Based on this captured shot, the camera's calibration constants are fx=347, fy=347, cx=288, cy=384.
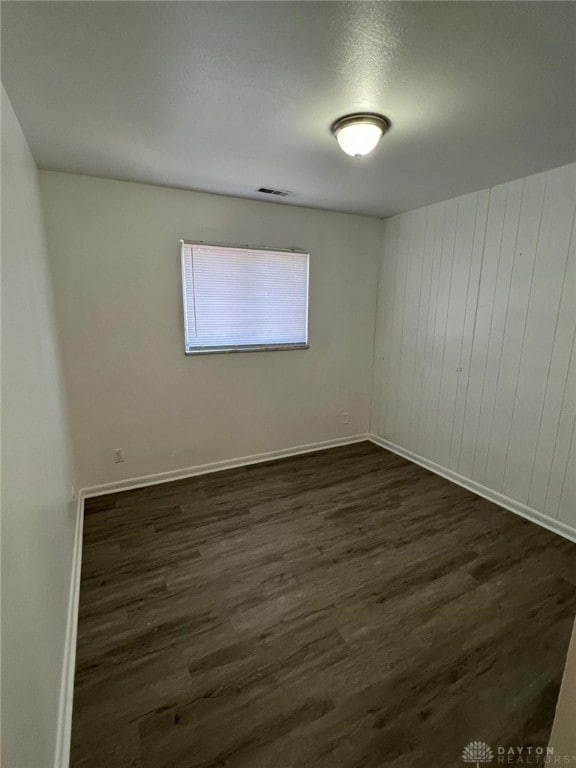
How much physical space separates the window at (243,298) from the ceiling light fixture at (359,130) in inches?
61.4

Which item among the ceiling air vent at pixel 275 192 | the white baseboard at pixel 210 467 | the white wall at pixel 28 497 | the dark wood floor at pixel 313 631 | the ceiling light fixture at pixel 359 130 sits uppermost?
the ceiling air vent at pixel 275 192

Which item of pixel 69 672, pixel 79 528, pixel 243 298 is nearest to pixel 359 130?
pixel 243 298

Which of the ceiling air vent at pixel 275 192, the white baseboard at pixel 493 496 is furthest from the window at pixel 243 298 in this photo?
the white baseboard at pixel 493 496

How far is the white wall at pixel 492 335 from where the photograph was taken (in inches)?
97.1

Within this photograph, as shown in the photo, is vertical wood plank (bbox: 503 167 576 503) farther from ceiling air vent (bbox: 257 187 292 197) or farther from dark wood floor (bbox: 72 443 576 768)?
ceiling air vent (bbox: 257 187 292 197)

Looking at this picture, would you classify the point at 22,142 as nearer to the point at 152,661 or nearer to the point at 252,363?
the point at 252,363

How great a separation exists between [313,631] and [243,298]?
2627 millimetres

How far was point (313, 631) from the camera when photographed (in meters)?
1.75

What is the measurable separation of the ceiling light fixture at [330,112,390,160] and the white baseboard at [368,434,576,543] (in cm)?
279

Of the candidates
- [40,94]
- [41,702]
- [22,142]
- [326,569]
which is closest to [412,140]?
[40,94]

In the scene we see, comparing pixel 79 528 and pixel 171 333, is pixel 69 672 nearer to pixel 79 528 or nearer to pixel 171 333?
pixel 79 528

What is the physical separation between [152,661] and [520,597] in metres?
1.98

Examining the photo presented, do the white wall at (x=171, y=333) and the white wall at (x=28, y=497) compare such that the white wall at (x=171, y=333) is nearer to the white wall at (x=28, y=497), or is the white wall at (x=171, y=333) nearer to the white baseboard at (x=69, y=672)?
the white wall at (x=28, y=497)

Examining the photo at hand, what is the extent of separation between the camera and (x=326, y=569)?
2170 millimetres
